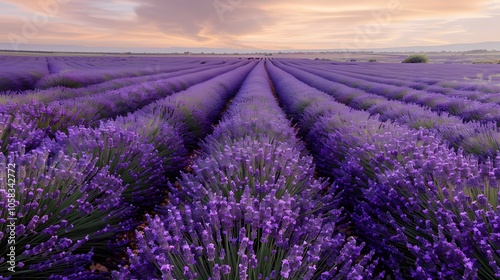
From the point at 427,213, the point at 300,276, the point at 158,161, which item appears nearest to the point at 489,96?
the point at 427,213

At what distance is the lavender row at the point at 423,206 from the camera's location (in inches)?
65.1

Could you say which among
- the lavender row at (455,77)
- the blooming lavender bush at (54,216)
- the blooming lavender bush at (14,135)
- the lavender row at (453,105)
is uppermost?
the blooming lavender bush at (14,135)

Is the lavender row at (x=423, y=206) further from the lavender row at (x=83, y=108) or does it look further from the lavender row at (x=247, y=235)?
the lavender row at (x=83, y=108)

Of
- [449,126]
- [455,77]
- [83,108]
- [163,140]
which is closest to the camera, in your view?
[163,140]

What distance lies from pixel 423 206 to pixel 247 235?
45.8 inches

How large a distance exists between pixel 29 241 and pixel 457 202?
8.00ft

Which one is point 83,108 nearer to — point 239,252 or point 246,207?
point 246,207

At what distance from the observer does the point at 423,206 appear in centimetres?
215

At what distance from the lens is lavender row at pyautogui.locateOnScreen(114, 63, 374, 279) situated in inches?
59.1

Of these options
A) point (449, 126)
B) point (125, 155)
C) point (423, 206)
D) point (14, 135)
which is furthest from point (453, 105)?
point (14, 135)

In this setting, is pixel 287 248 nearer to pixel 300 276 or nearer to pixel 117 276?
pixel 300 276

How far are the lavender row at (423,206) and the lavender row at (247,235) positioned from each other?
1.24 ft

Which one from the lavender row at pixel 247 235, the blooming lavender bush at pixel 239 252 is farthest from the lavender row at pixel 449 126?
the blooming lavender bush at pixel 239 252

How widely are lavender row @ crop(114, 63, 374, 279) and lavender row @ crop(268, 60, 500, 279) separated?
0.38 metres
